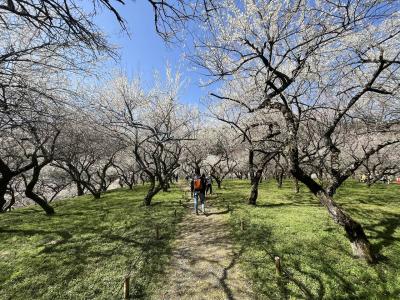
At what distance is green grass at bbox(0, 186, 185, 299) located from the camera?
8.11 m

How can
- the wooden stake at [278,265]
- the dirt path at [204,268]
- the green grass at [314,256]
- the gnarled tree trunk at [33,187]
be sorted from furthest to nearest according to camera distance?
1. the gnarled tree trunk at [33,187]
2. the wooden stake at [278,265]
3. the dirt path at [204,268]
4. the green grass at [314,256]

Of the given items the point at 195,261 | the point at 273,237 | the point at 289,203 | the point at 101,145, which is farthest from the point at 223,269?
the point at 101,145

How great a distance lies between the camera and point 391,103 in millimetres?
12773

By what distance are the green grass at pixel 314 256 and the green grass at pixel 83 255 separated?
343 cm

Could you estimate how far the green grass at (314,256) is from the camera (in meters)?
7.67

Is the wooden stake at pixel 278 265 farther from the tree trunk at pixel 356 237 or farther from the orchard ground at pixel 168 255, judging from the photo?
the tree trunk at pixel 356 237

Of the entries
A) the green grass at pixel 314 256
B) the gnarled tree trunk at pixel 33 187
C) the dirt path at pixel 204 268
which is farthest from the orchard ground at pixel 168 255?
the gnarled tree trunk at pixel 33 187

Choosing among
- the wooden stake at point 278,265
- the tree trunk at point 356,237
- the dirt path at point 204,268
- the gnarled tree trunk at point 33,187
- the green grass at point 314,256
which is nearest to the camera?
the green grass at point 314,256

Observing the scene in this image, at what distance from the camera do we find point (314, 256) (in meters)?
9.44

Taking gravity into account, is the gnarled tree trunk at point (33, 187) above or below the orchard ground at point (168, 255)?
above

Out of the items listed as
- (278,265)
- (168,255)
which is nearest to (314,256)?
(278,265)

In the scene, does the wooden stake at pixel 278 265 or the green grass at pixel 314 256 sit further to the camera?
the wooden stake at pixel 278 265

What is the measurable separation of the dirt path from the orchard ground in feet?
0.97

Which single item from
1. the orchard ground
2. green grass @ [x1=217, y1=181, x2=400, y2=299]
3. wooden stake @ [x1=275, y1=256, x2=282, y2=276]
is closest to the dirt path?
the orchard ground
